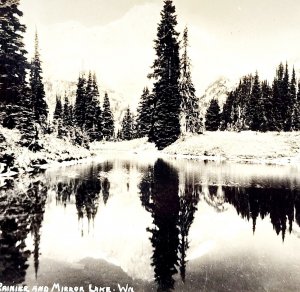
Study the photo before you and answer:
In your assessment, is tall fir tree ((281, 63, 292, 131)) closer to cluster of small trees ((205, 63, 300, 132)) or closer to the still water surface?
cluster of small trees ((205, 63, 300, 132))

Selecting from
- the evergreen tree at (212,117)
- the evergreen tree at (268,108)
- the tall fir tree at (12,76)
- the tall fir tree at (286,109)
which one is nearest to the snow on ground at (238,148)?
the tall fir tree at (12,76)

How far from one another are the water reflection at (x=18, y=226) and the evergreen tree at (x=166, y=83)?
101 feet

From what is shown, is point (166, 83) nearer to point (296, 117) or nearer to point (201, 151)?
point (201, 151)

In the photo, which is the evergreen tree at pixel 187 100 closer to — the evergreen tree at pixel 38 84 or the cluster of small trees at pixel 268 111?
the evergreen tree at pixel 38 84

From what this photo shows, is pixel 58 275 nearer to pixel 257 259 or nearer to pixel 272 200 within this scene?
pixel 257 259

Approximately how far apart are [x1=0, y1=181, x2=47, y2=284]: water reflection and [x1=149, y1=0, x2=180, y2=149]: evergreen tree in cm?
3078

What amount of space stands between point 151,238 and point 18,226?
3106mm

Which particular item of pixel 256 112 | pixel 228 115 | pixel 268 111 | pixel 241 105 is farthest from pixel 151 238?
pixel 228 115

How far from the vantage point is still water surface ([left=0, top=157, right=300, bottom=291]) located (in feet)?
18.6

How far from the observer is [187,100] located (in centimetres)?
4566

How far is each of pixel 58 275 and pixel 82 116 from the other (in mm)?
72449

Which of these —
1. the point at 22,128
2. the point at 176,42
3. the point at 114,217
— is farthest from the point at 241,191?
the point at 176,42
